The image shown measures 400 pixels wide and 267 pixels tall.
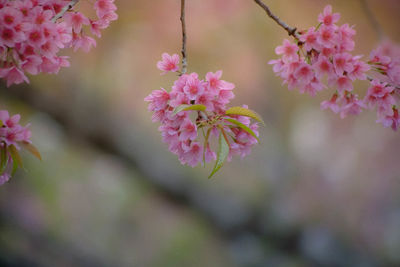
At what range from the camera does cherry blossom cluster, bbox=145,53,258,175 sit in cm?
55

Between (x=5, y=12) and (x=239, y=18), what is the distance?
222 cm

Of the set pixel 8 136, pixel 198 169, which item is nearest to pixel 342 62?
pixel 8 136

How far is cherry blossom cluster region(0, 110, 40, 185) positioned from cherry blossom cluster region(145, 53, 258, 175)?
0.20 metres

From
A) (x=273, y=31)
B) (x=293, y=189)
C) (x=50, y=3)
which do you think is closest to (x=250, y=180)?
(x=293, y=189)

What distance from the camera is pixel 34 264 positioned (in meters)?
2.25

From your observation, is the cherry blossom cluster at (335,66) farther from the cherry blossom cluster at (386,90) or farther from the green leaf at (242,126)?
the green leaf at (242,126)

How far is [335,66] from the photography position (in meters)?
0.60

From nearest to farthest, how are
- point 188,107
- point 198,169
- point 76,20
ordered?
point 188,107, point 76,20, point 198,169

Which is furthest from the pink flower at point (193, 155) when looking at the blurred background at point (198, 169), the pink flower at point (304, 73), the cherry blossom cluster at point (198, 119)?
the blurred background at point (198, 169)

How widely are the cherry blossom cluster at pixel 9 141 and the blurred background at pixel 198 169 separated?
1157 millimetres

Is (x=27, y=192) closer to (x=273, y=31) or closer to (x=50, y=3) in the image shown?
(x=273, y=31)

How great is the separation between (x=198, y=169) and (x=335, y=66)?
189cm

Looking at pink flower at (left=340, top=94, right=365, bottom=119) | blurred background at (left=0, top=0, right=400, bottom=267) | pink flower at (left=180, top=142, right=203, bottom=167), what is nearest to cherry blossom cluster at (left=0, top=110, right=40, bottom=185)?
pink flower at (left=180, top=142, right=203, bottom=167)

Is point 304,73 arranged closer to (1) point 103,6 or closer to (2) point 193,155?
(2) point 193,155
